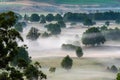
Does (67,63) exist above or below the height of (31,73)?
above

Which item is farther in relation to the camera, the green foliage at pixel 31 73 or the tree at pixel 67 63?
the tree at pixel 67 63

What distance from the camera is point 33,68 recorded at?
46.1 m

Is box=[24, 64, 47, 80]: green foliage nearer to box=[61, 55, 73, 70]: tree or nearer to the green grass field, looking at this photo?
the green grass field

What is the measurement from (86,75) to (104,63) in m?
28.9

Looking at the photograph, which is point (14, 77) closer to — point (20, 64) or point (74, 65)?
point (20, 64)

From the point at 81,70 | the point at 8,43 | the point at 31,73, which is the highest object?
the point at 81,70

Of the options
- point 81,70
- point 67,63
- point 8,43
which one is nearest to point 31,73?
point 8,43

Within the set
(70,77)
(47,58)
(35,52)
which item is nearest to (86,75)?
(70,77)

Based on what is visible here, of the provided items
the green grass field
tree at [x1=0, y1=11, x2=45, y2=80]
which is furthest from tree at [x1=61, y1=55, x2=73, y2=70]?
tree at [x1=0, y1=11, x2=45, y2=80]

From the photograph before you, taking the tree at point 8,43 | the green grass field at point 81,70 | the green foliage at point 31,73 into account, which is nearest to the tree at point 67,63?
the green grass field at point 81,70

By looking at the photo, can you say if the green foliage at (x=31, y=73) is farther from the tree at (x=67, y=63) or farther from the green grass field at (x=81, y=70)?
the tree at (x=67, y=63)

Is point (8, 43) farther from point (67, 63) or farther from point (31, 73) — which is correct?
point (67, 63)

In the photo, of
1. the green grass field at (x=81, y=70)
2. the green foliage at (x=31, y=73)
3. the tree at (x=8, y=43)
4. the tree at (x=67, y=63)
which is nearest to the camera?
the tree at (x=8, y=43)

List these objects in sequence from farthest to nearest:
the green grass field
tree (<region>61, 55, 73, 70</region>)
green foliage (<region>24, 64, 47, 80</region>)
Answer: tree (<region>61, 55, 73, 70</region>) < the green grass field < green foliage (<region>24, 64, 47, 80</region>)
